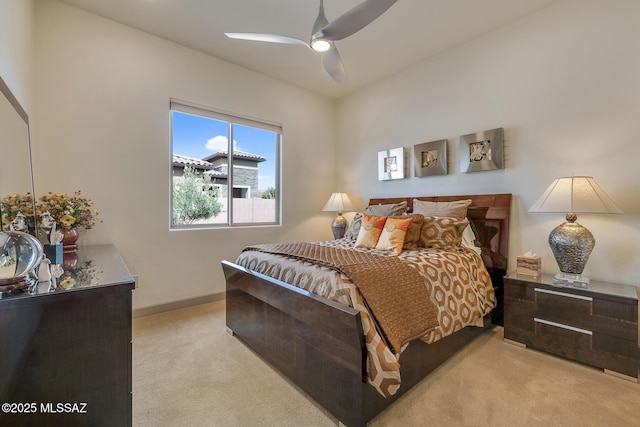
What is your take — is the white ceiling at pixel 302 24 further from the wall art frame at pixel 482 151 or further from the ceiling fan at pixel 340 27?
the wall art frame at pixel 482 151

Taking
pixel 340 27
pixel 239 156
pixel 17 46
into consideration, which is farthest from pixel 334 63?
pixel 17 46

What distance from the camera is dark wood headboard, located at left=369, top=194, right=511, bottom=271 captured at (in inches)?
108

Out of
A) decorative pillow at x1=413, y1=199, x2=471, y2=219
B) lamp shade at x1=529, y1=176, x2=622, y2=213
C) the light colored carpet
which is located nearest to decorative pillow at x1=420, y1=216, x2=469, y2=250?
decorative pillow at x1=413, y1=199, x2=471, y2=219

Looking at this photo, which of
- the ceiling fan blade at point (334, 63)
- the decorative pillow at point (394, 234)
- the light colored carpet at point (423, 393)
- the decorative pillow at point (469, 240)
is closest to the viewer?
the light colored carpet at point (423, 393)

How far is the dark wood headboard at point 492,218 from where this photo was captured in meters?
2.74

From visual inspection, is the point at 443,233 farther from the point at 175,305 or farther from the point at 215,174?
the point at 175,305

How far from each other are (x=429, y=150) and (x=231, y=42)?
2.57 m

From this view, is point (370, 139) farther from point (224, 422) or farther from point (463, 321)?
point (224, 422)

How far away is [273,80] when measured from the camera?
3.92m

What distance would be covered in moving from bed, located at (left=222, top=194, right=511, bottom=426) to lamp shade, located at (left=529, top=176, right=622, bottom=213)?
53 cm

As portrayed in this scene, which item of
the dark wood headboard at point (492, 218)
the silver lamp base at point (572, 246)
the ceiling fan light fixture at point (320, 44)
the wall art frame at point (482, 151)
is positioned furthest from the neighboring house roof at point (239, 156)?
the silver lamp base at point (572, 246)

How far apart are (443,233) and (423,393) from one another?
4.44 ft

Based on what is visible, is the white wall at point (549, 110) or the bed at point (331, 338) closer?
the bed at point (331, 338)

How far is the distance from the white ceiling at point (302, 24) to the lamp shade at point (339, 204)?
1745mm
